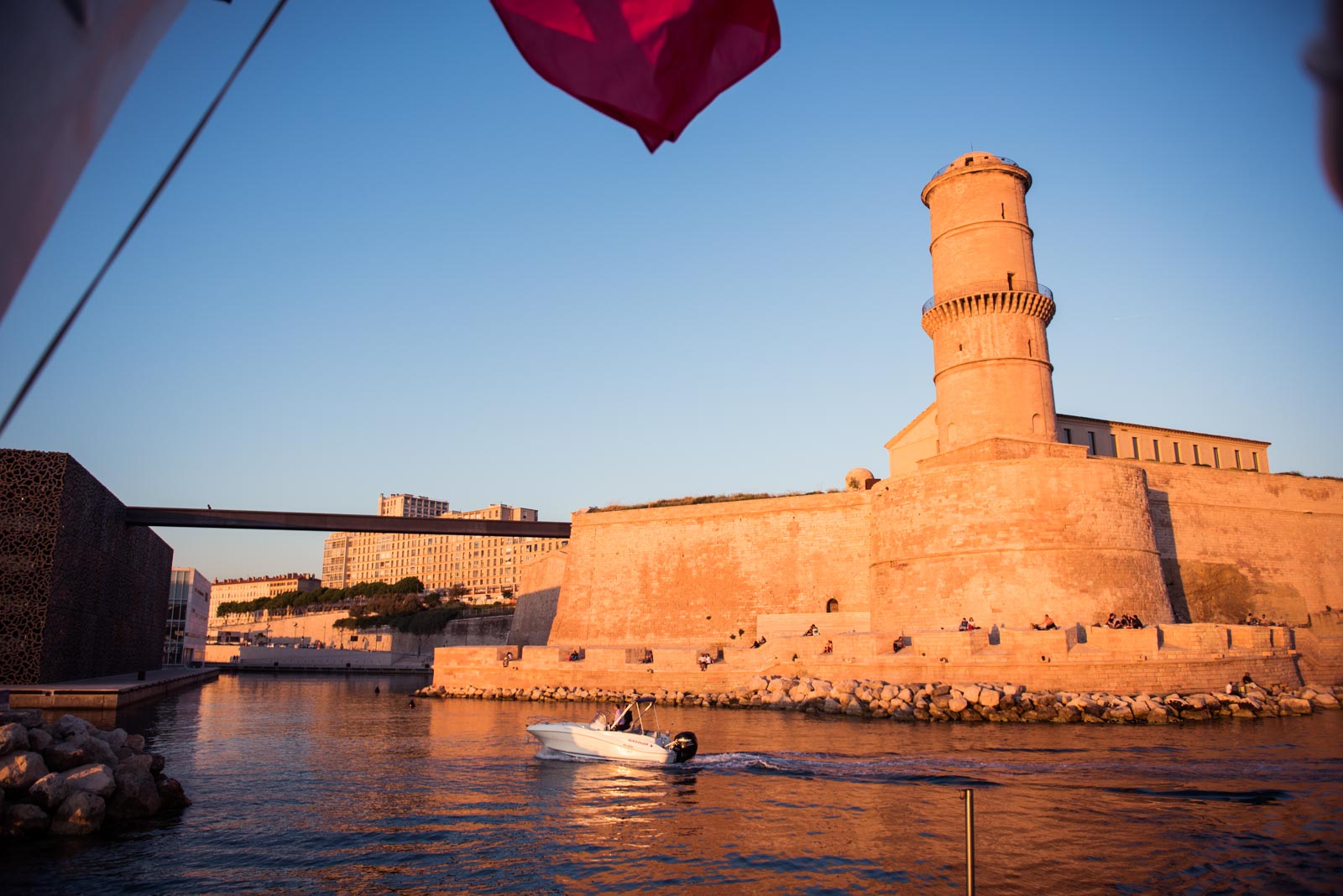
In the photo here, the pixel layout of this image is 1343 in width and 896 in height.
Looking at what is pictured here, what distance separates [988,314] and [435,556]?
94192 millimetres

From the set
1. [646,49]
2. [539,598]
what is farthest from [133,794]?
[539,598]

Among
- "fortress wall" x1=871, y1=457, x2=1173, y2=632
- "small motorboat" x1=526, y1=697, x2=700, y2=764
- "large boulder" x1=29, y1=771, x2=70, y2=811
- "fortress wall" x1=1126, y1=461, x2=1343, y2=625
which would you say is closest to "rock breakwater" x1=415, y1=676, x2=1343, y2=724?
"fortress wall" x1=871, y1=457, x2=1173, y2=632

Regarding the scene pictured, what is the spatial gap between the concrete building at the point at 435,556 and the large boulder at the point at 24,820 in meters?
82.2

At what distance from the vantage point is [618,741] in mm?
13836

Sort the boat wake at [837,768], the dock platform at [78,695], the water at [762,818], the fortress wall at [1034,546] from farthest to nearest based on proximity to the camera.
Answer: the fortress wall at [1034,546]
the dock platform at [78,695]
the boat wake at [837,768]
the water at [762,818]

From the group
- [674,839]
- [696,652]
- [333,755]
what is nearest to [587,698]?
[696,652]

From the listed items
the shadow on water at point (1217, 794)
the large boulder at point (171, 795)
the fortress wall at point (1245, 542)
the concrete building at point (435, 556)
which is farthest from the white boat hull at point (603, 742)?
the concrete building at point (435, 556)

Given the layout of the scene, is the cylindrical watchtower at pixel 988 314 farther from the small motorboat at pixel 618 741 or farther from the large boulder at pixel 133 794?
the large boulder at pixel 133 794

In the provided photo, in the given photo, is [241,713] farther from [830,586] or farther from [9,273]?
[9,273]

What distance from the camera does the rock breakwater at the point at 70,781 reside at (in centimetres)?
904

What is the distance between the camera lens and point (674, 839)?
364 inches

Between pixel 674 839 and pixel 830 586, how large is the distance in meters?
18.2

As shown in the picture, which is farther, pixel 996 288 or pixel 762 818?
pixel 996 288

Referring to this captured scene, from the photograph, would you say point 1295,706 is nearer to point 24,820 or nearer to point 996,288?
point 996,288
